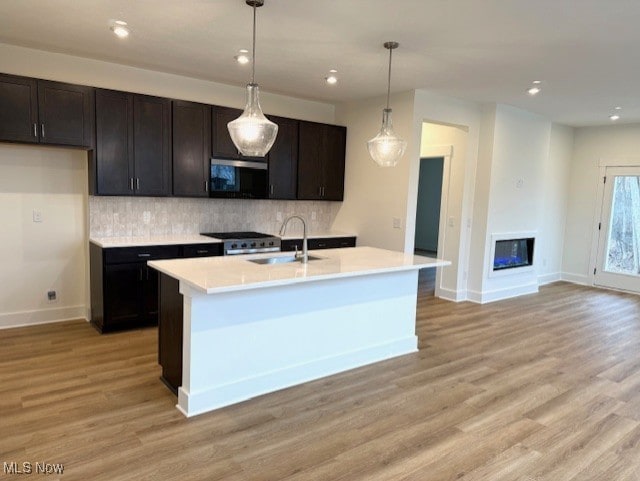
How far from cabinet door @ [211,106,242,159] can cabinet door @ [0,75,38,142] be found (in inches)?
68.6

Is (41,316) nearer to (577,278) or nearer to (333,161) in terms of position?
(333,161)

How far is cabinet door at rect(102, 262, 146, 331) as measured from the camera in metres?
4.41

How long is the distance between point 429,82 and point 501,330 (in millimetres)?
2914

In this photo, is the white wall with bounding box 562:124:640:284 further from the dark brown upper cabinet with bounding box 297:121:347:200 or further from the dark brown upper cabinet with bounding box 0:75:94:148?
the dark brown upper cabinet with bounding box 0:75:94:148

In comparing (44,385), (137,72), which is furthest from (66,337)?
(137,72)

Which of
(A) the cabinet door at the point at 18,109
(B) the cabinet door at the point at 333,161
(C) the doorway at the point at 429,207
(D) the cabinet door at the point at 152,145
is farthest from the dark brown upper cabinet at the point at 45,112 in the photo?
(C) the doorway at the point at 429,207

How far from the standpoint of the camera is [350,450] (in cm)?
263

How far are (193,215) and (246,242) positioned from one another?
2.71 feet

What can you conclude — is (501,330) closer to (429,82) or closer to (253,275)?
(429,82)

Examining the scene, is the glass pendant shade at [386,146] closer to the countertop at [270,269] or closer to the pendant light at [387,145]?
the pendant light at [387,145]

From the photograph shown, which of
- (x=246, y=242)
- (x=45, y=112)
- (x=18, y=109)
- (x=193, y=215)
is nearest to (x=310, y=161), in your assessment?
(x=246, y=242)

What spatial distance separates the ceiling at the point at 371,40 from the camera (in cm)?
309

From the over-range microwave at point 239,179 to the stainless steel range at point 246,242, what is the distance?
0.47 metres

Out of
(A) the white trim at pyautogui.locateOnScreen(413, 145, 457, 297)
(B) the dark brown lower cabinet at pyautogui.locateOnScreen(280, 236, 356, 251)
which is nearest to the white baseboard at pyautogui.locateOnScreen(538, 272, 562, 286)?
(A) the white trim at pyautogui.locateOnScreen(413, 145, 457, 297)
